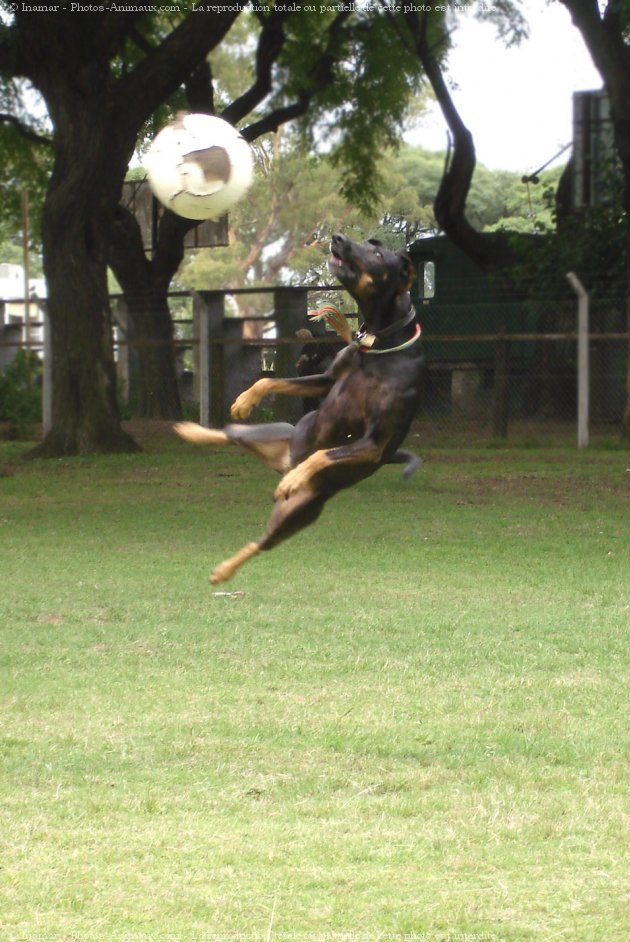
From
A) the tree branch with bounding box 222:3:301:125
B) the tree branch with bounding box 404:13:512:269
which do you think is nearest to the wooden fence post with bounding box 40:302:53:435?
the tree branch with bounding box 222:3:301:125

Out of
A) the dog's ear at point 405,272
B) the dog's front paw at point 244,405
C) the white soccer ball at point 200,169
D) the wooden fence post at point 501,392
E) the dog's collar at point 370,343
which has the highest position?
the white soccer ball at point 200,169

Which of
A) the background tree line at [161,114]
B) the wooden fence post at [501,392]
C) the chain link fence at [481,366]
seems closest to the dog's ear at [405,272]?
the background tree line at [161,114]

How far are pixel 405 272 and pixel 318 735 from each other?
339cm

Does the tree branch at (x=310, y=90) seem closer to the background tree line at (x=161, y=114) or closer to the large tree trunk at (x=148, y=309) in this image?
the background tree line at (x=161, y=114)

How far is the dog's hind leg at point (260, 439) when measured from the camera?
5750 mm

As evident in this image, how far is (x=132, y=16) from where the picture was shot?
19.8m

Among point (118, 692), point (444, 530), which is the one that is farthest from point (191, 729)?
point (444, 530)

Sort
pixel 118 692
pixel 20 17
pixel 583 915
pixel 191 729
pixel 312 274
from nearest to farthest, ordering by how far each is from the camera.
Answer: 1. pixel 583 915
2. pixel 312 274
3. pixel 191 729
4. pixel 118 692
5. pixel 20 17

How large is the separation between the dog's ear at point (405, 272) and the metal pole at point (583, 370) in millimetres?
14688

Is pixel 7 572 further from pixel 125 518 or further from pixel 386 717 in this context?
pixel 386 717

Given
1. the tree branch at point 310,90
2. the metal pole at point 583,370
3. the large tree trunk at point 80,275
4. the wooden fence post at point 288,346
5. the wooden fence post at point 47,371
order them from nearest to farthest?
the large tree trunk at point 80,275 → the metal pole at point 583,370 → the wooden fence post at point 288,346 → the wooden fence post at point 47,371 → the tree branch at point 310,90

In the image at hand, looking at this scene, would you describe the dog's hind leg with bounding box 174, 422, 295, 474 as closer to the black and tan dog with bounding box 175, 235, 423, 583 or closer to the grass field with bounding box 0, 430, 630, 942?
the black and tan dog with bounding box 175, 235, 423, 583

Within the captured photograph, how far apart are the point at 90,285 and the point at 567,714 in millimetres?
13527

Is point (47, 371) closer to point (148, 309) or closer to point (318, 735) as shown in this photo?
point (148, 309)
